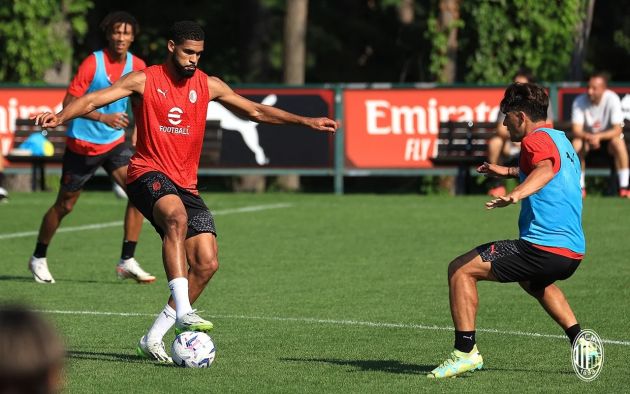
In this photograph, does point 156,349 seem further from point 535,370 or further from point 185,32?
point 535,370

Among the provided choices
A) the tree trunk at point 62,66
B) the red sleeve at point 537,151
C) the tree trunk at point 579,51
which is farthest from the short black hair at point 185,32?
the tree trunk at point 579,51

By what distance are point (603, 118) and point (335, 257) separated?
24.9ft

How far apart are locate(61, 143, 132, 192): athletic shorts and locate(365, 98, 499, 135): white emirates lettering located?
34.5 feet

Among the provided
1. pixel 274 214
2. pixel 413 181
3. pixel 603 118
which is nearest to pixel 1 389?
pixel 274 214

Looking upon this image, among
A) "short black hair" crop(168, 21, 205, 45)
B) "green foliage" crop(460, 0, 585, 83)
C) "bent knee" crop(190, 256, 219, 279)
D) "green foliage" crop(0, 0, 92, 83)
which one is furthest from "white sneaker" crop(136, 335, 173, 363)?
"green foliage" crop(0, 0, 92, 83)

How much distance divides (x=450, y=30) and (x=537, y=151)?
19.0 meters

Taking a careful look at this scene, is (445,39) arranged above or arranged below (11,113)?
above

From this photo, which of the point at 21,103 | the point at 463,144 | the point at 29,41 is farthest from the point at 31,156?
the point at 463,144

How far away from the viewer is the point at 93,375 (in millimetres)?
7625

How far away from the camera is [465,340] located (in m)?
7.43

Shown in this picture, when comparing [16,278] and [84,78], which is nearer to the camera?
[84,78]

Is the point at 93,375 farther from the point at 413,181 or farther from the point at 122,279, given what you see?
the point at 413,181

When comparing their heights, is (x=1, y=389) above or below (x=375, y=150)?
above

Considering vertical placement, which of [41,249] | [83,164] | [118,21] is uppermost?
[118,21]
